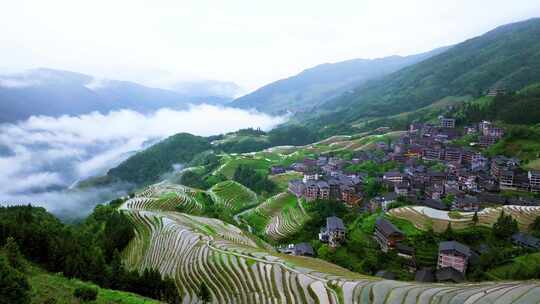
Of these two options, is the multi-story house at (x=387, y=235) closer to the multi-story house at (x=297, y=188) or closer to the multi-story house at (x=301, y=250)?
the multi-story house at (x=301, y=250)

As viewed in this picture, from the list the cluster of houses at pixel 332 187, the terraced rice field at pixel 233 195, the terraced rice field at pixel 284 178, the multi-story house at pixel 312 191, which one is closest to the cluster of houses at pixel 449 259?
the cluster of houses at pixel 332 187

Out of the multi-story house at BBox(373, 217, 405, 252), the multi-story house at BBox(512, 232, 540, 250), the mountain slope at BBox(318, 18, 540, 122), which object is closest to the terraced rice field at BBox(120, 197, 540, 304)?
the multi-story house at BBox(373, 217, 405, 252)

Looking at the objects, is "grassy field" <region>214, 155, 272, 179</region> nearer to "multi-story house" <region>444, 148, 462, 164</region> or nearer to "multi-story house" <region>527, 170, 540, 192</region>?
"multi-story house" <region>444, 148, 462, 164</region>

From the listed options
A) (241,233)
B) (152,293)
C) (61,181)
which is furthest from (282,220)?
(61,181)

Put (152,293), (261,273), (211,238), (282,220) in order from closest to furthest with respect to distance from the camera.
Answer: (152,293) → (261,273) → (211,238) → (282,220)

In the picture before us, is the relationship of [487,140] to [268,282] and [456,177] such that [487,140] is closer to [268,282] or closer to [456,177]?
[456,177]

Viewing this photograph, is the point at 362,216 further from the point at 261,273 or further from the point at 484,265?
the point at 261,273
